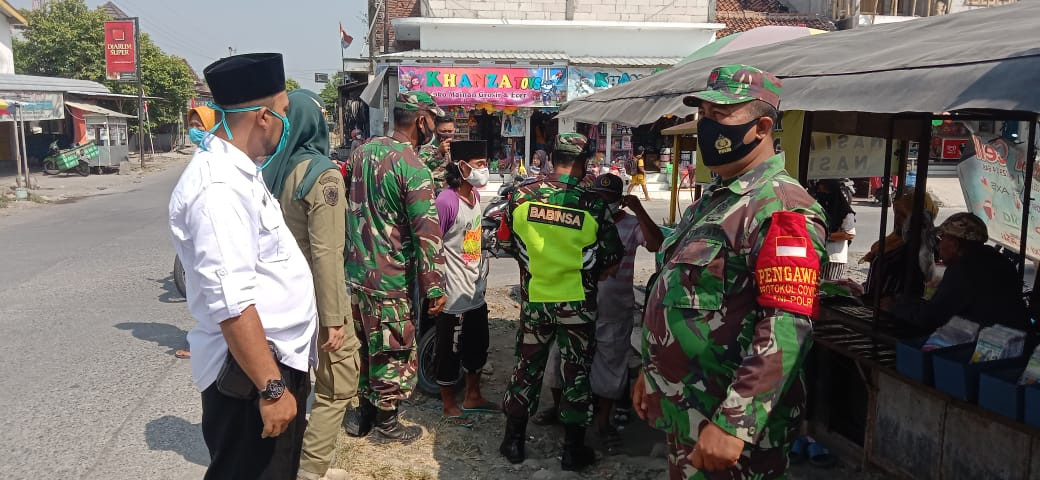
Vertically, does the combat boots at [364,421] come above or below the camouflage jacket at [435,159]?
below

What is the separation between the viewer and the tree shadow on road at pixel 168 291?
744cm

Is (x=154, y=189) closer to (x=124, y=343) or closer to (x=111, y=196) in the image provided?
(x=111, y=196)

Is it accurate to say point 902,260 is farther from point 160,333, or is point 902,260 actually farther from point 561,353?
point 160,333

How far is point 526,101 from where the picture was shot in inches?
698

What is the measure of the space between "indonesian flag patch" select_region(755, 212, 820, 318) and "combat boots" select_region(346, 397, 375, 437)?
9.32ft

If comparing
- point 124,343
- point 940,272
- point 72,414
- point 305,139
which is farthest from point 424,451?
point 940,272

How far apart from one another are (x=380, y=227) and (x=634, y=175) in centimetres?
1460

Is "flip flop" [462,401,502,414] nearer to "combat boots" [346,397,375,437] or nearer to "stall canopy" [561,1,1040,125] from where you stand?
"combat boots" [346,397,375,437]

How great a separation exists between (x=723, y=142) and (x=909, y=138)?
322 cm

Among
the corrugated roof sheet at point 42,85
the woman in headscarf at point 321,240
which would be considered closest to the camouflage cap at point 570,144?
the woman in headscarf at point 321,240

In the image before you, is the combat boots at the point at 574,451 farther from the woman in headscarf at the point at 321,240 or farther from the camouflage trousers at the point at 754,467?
the camouflage trousers at the point at 754,467

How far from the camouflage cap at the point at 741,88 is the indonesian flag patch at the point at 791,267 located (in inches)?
15.7

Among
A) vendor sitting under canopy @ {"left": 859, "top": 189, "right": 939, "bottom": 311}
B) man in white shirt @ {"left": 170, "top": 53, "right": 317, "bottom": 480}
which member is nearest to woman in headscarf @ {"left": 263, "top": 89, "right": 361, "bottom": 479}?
man in white shirt @ {"left": 170, "top": 53, "right": 317, "bottom": 480}

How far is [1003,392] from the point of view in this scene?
9.89ft
